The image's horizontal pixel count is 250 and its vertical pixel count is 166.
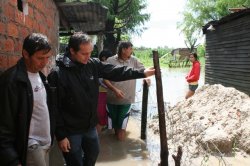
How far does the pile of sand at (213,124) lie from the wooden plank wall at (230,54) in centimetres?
454

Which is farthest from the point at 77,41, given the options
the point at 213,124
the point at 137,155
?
the point at 213,124

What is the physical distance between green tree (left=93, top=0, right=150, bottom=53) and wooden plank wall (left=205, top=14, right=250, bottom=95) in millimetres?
5853

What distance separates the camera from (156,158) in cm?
522

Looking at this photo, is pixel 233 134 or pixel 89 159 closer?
pixel 89 159

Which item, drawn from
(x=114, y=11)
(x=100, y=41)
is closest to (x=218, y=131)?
(x=100, y=41)

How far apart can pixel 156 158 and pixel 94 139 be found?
2191mm

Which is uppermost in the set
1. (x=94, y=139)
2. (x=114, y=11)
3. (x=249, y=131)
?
(x=114, y=11)

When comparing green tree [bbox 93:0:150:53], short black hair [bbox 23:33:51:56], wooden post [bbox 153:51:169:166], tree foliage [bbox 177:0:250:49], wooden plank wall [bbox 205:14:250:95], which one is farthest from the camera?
tree foliage [bbox 177:0:250:49]

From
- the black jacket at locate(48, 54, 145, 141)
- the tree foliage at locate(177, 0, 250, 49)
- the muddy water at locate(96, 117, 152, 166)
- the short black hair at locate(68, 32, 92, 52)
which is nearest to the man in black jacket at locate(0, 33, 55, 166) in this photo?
the black jacket at locate(48, 54, 145, 141)

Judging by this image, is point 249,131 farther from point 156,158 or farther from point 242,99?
point 156,158

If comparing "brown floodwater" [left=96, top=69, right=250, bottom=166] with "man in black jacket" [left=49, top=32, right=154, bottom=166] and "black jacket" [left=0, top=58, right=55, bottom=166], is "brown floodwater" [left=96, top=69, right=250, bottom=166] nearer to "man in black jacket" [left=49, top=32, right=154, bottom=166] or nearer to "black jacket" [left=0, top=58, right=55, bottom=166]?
"man in black jacket" [left=49, top=32, right=154, bottom=166]

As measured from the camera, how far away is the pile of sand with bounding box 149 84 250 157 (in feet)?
18.4

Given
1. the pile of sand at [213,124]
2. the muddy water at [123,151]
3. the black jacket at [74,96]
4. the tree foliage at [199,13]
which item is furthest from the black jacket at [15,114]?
the tree foliage at [199,13]

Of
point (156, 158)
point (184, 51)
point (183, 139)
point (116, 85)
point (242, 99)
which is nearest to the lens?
point (156, 158)
